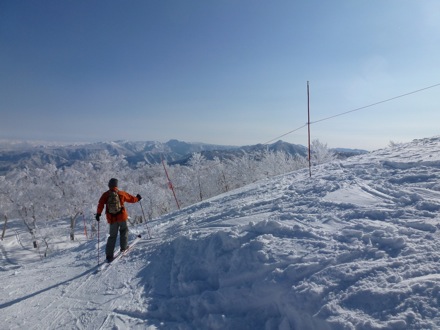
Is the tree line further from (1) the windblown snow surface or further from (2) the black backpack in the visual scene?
(1) the windblown snow surface

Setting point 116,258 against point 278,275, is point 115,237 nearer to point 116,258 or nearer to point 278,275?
point 116,258

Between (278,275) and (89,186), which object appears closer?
(278,275)

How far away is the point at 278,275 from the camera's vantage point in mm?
4914

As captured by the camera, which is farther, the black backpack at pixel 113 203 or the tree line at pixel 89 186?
the tree line at pixel 89 186

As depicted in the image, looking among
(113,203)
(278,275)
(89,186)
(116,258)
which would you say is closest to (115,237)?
(116,258)

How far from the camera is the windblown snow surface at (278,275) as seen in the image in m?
4.04

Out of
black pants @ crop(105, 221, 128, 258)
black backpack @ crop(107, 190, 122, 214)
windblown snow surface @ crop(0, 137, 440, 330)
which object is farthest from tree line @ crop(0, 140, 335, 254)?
windblown snow surface @ crop(0, 137, 440, 330)

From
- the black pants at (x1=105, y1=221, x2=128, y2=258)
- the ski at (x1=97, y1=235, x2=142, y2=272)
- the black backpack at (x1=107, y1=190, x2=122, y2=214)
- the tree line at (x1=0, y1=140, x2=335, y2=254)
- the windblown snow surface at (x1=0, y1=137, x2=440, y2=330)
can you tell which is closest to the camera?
the windblown snow surface at (x1=0, y1=137, x2=440, y2=330)

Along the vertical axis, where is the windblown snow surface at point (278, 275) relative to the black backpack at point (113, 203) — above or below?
below

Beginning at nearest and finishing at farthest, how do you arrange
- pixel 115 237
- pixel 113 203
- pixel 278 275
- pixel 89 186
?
1. pixel 278 275
2. pixel 115 237
3. pixel 113 203
4. pixel 89 186

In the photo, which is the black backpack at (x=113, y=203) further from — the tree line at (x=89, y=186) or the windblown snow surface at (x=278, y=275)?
the tree line at (x=89, y=186)

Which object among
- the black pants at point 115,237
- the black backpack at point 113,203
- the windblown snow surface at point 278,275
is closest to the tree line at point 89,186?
the black pants at point 115,237

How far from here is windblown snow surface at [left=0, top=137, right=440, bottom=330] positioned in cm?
404

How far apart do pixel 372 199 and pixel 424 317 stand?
4.43m
